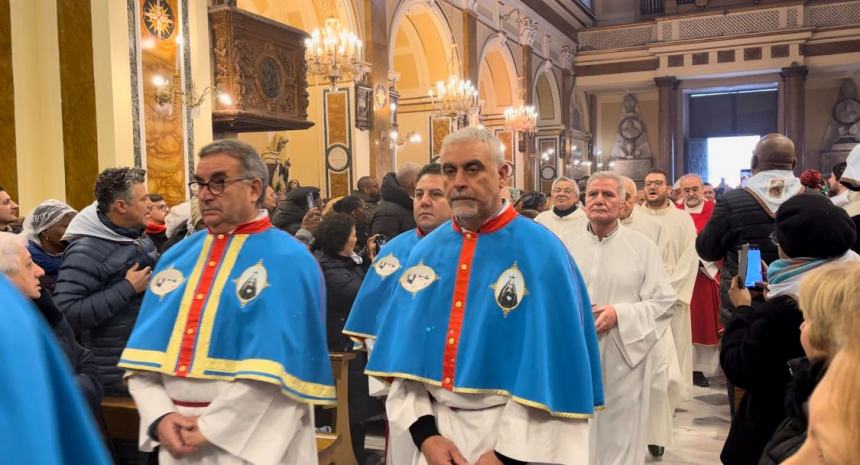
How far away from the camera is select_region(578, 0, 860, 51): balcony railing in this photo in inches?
878

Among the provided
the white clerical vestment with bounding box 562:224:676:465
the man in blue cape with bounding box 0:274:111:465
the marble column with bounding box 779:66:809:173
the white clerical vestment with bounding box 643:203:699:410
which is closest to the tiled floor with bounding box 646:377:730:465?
the white clerical vestment with bounding box 643:203:699:410

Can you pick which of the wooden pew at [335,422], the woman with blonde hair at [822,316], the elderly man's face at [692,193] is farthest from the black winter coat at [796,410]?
the elderly man's face at [692,193]

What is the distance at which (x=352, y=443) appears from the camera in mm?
4953

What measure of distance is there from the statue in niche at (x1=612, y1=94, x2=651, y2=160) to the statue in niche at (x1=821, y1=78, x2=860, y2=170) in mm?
5778

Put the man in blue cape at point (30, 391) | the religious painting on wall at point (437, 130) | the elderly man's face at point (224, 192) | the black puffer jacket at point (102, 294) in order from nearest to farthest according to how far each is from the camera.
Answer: the man in blue cape at point (30, 391)
the elderly man's face at point (224, 192)
the black puffer jacket at point (102, 294)
the religious painting on wall at point (437, 130)

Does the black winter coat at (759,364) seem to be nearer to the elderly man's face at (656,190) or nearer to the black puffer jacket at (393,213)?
the black puffer jacket at (393,213)

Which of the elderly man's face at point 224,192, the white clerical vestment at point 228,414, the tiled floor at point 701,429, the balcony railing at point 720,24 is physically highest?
the balcony railing at point 720,24

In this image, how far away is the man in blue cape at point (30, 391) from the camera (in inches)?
34.6

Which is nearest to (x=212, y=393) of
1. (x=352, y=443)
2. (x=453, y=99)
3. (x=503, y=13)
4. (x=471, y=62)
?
(x=352, y=443)

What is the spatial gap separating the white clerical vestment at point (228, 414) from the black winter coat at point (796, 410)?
1.57m

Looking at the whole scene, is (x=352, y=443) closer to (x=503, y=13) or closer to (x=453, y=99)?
(x=453, y=99)

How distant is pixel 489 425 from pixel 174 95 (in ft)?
22.2

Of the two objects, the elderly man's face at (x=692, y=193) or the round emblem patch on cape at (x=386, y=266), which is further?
the elderly man's face at (x=692, y=193)

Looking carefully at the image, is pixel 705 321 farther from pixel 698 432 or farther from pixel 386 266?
pixel 386 266
